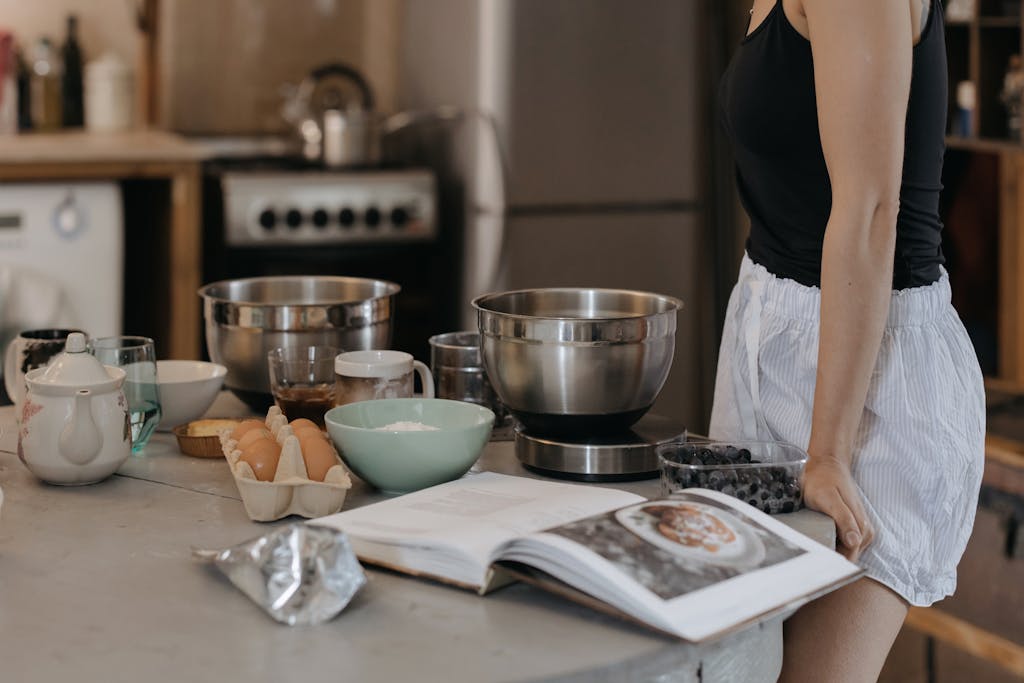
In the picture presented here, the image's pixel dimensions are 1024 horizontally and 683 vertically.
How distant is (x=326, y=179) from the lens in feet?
11.1

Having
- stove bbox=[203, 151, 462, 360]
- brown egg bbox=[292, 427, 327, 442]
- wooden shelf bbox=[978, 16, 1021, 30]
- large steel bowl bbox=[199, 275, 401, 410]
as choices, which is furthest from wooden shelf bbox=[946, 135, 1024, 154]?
brown egg bbox=[292, 427, 327, 442]

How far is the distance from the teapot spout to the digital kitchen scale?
0.47m

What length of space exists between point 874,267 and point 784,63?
0.85 ft

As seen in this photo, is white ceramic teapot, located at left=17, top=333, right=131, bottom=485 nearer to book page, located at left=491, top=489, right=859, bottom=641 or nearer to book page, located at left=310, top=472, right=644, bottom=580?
book page, located at left=310, top=472, right=644, bottom=580

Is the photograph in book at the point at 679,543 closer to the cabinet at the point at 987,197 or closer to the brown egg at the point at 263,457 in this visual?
the brown egg at the point at 263,457

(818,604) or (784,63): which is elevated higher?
(784,63)

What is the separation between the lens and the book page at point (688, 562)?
1039mm

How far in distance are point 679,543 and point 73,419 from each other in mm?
662

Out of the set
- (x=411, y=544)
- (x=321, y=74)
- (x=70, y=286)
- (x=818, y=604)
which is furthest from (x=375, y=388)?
(x=321, y=74)

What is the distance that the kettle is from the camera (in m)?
3.54

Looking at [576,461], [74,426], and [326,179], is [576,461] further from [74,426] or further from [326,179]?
[326,179]

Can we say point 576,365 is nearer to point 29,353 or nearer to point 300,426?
point 300,426

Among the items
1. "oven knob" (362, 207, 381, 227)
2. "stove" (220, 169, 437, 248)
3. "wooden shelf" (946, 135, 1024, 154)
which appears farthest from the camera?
"oven knob" (362, 207, 381, 227)

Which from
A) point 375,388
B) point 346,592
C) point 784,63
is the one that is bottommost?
point 346,592
